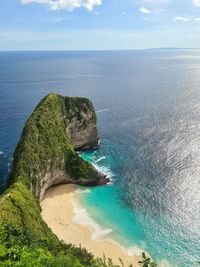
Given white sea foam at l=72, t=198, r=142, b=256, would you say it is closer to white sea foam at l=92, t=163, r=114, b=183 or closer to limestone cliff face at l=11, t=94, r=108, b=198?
limestone cliff face at l=11, t=94, r=108, b=198

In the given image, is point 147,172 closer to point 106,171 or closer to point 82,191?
point 106,171

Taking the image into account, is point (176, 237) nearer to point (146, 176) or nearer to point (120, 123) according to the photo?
point (146, 176)

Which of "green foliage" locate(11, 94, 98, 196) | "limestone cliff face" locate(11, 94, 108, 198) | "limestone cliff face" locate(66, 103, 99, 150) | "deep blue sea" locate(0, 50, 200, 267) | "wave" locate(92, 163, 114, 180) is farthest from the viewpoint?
"limestone cliff face" locate(66, 103, 99, 150)

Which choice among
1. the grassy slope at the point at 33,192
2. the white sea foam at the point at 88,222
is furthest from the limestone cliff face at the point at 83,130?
the white sea foam at the point at 88,222

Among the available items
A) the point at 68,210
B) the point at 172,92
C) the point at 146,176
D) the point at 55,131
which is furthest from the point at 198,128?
the point at 172,92

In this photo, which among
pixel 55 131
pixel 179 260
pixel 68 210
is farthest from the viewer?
pixel 55 131

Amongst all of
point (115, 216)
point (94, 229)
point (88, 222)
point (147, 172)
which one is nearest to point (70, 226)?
point (88, 222)

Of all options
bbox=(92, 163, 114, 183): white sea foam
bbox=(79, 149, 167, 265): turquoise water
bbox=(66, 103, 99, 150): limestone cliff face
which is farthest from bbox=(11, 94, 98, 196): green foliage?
bbox=(92, 163, 114, 183): white sea foam

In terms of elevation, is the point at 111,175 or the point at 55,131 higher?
the point at 55,131
